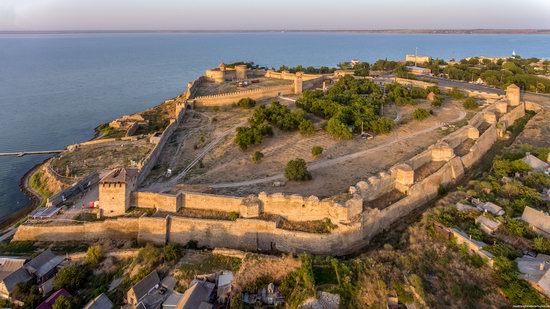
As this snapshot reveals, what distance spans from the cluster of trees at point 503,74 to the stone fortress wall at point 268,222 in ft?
87.8

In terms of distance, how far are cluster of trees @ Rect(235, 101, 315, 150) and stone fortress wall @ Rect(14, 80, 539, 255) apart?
8178 mm

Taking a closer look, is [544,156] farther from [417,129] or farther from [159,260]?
[159,260]

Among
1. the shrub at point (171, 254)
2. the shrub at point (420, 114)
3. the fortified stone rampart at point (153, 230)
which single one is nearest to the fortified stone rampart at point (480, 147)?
the shrub at point (420, 114)

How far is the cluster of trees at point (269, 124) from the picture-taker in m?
24.4

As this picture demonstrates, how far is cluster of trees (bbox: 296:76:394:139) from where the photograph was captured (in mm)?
25656

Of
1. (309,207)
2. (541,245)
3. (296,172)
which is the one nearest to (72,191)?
(296,172)

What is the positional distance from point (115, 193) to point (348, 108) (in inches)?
670

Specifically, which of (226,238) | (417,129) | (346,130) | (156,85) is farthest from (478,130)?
(156,85)

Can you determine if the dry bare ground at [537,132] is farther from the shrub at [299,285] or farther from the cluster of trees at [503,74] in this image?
the shrub at [299,285]

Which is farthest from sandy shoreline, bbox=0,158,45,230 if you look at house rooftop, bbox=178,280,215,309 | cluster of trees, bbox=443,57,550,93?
cluster of trees, bbox=443,57,550,93

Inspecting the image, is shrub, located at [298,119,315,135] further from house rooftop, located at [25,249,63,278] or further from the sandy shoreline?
the sandy shoreline

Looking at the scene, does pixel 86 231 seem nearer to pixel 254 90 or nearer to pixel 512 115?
pixel 254 90

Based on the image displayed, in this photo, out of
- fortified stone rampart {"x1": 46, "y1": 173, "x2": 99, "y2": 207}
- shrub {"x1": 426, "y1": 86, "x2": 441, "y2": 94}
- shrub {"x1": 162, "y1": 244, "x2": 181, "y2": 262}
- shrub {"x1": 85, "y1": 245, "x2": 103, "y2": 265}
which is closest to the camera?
shrub {"x1": 162, "y1": 244, "x2": 181, "y2": 262}

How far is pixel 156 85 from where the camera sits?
66.8m
